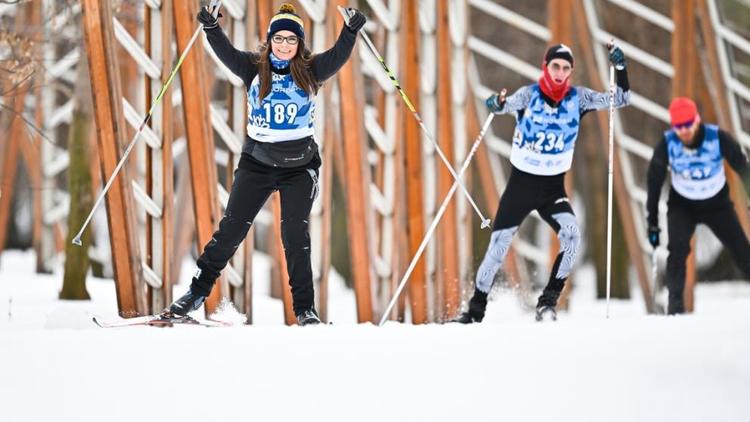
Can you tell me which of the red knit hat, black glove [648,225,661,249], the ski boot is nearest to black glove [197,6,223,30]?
the ski boot

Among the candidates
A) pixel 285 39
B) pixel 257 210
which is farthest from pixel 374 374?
pixel 285 39

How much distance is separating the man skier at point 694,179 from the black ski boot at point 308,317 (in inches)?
137

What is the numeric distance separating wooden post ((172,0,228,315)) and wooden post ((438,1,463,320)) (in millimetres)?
4330

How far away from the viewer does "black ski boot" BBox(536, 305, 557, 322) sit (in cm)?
828

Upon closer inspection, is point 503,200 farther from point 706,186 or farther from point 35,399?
point 35,399

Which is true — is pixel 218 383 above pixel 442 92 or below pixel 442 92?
below

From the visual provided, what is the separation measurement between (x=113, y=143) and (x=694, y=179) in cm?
416

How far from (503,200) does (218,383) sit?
11.7 feet

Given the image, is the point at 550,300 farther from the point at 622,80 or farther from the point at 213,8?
the point at 213,8

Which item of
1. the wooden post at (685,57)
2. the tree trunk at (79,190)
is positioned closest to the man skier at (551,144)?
the tree trunk at (79,190)

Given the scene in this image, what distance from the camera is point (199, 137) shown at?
931 centimetres

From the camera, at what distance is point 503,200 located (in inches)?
335

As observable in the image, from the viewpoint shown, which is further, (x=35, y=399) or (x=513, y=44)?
(x=513, y=44)

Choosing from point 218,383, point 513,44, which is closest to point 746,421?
point 218,383
